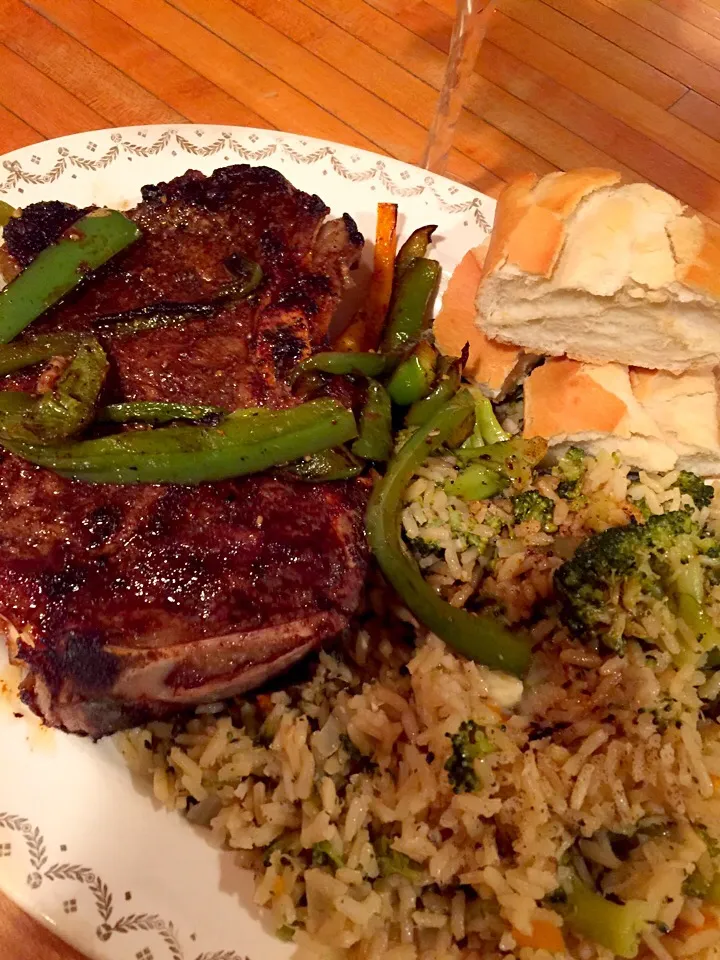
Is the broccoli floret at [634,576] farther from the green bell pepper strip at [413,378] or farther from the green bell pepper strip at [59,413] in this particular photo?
the green bell pepper strip at [59,413]

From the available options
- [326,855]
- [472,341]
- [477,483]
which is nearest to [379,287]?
[472,341]

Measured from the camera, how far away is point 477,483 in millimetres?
2990

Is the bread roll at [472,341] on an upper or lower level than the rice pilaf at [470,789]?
upper

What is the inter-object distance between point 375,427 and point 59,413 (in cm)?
118

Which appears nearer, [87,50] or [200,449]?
[200,449]

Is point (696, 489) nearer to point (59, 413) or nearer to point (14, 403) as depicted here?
point (59, 413)

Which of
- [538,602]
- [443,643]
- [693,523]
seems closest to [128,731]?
[443,643]

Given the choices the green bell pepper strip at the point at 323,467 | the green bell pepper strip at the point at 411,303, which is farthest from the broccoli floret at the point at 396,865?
the green bell pepper strip at the point at 411,303

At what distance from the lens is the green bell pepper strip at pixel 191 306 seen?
9.22 ft

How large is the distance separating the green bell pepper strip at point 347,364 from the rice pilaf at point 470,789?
71 centimetres

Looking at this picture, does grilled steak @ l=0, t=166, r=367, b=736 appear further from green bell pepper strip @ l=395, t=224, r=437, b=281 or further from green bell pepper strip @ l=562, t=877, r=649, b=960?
green bell pepper strip @ l=562, t=877, r=649, b=960

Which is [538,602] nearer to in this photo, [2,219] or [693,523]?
[693,523]

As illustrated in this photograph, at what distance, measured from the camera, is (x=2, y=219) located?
124 inches

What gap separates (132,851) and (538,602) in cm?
165
